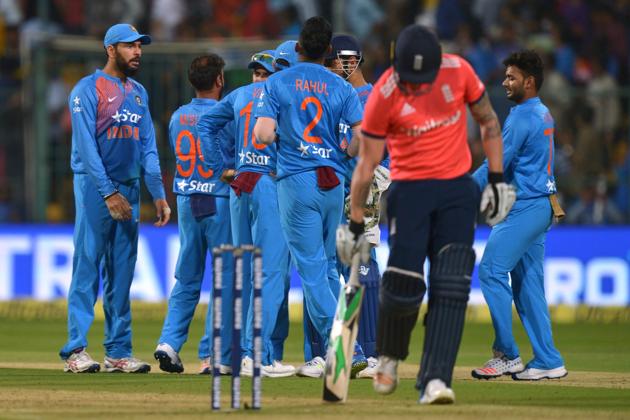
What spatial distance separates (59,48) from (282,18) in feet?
13.2

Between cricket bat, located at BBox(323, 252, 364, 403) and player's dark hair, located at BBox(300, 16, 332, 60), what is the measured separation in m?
1.96

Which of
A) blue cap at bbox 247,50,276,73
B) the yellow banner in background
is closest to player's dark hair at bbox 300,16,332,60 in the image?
blue cap at bbox 247,50,276,73

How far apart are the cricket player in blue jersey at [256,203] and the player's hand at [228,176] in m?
0.23

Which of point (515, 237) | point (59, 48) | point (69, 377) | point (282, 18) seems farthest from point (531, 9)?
point (69, 377)

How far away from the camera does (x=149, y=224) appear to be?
1686cm

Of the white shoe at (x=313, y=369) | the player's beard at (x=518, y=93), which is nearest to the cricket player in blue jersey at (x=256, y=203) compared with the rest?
the white shoe at (x=313, y=369)

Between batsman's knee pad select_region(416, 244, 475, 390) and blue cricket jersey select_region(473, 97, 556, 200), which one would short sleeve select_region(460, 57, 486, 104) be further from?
blue cricket jersey select_region(473, 97, 556, 200)

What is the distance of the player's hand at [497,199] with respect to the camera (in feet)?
26.5

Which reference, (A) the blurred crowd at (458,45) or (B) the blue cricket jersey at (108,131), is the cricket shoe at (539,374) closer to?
(B) the blue cricket jersey at (108,131)

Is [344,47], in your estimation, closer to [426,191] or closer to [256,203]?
[256,203]

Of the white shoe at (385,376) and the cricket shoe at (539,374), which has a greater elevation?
the white shoe at (385,376)

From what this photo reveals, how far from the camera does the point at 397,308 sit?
26.1 ft

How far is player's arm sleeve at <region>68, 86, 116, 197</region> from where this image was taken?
10.2 meters

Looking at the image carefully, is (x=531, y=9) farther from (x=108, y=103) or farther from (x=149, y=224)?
(x=108, y=103)
